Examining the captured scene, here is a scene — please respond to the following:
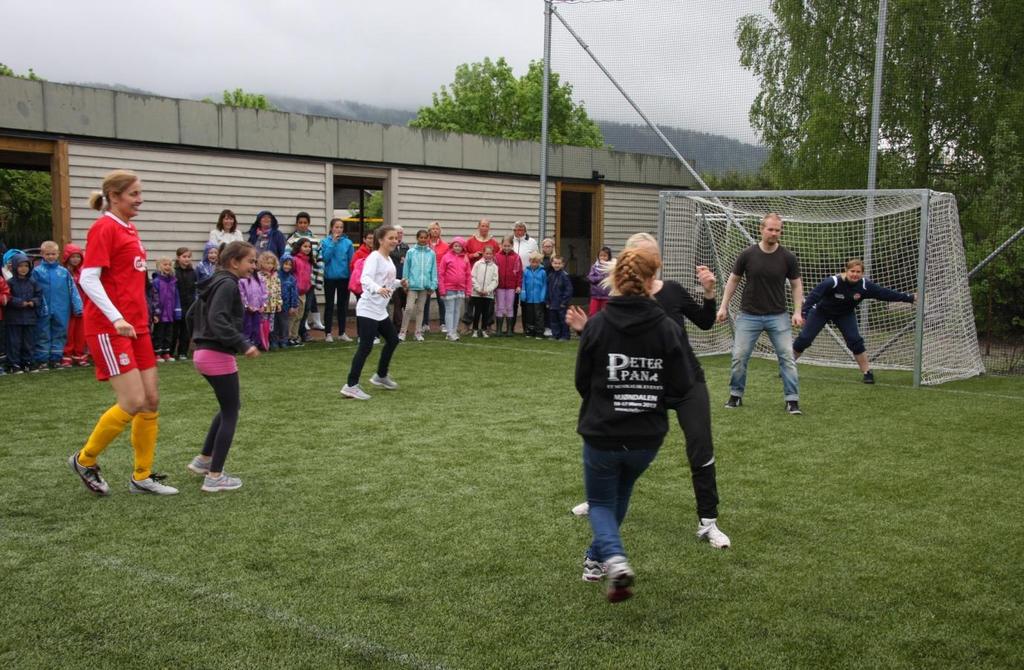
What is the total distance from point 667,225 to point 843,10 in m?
6.00

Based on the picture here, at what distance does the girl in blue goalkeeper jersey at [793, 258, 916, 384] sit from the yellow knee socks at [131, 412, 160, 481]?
7.46 meters

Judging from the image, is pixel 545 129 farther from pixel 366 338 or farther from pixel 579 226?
pixel 366 338

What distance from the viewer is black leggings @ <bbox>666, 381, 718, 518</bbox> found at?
16.8 feet

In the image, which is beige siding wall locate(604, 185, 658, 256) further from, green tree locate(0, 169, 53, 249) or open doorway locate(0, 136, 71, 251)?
green tree locate(0, 169, 53, 249)

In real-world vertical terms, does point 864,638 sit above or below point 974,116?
below

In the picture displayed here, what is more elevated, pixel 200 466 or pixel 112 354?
pixel 112 354

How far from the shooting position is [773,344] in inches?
354

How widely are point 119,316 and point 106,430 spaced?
0.82 m

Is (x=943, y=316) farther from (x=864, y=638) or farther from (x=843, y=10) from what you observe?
(x=864, y=638)

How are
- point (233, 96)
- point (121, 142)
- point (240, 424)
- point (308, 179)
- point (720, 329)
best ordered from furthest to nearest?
point (233, 96)
point (308, 179)
point (720, 329)
point (121, 142)
point (240, 424)

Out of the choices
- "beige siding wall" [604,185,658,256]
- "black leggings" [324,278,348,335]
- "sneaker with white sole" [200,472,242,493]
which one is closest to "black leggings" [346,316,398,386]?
"sneaker with white sole" [200,472,242,493]

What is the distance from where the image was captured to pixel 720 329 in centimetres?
1509

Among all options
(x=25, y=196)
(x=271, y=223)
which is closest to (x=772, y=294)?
(x=271, y=223)

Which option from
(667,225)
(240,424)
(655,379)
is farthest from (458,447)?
(667,225)
